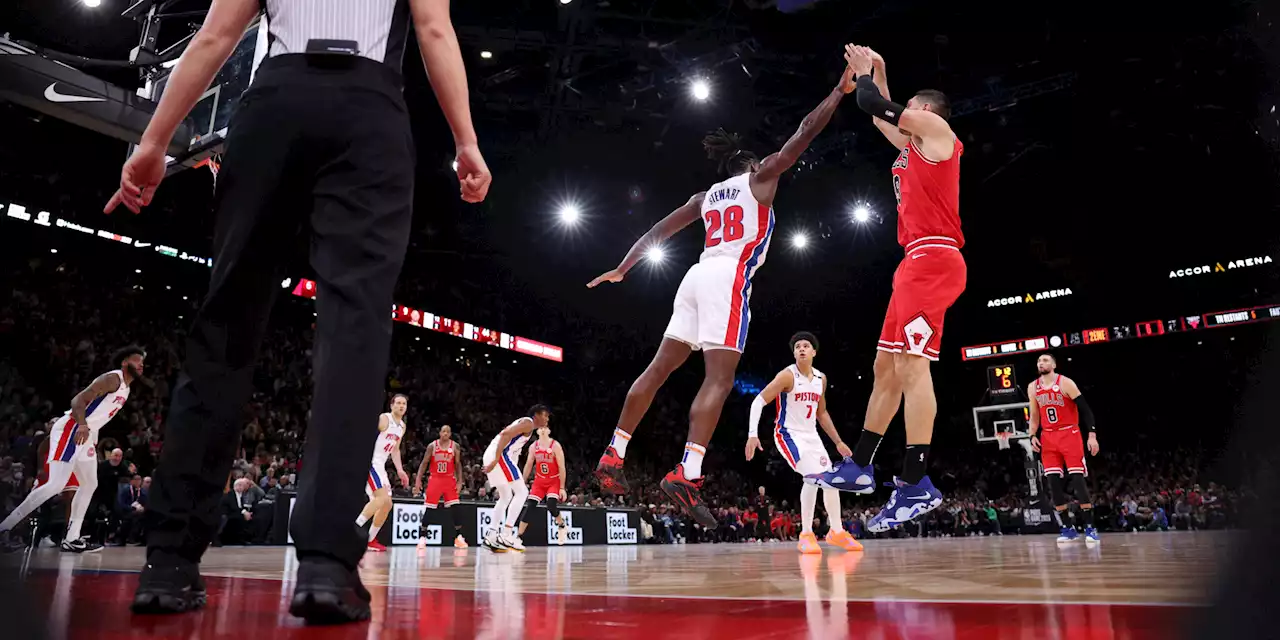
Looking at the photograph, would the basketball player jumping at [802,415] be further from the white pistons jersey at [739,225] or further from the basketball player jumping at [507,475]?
the basketball player jumping at [507,475]

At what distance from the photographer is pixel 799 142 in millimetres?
4969

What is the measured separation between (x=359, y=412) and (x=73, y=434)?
8067mm

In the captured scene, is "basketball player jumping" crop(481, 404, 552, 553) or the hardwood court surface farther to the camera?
"basketball player jumping" crop(481, 404, 552, 553)

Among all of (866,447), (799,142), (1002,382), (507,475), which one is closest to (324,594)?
(866,447)

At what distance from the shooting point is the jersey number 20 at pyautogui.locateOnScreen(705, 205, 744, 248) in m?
5.34

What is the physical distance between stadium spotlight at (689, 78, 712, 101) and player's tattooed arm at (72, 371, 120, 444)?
9436 mm

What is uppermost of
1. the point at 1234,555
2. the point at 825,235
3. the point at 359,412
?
the point at 825,235

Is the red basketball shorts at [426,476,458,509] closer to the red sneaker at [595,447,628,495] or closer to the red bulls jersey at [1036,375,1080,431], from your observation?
the red sneaker at [595,447,628,495]

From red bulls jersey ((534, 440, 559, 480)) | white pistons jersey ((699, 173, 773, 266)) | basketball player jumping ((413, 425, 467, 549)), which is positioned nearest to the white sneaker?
red bulls jersey ((534, 440, 559, 480))

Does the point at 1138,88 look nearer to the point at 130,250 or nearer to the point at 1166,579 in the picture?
the point at 1166,579

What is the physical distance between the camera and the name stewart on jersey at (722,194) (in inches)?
211

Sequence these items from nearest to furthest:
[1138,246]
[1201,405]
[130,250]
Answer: [130,250] < [1138,246] < [1201,405]

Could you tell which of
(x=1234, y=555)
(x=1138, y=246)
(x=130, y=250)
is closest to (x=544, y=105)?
(x=130, y=250)

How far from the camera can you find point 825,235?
2002 centimetres
